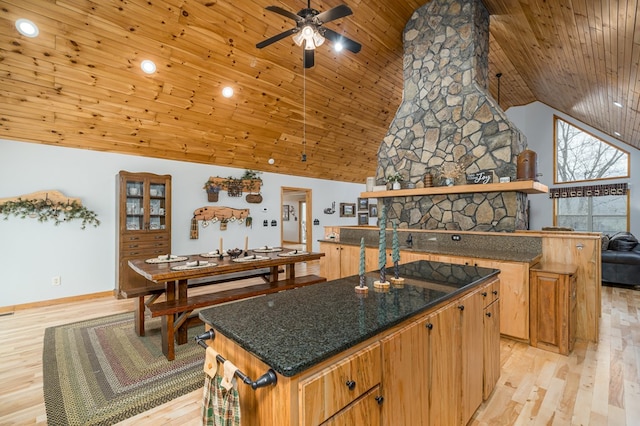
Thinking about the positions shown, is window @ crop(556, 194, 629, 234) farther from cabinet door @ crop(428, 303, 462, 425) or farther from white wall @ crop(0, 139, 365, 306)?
white wall @ crop(0, 139, 365, 306)

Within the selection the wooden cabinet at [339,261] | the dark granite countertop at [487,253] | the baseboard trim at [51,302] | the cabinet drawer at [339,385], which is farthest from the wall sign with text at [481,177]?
the baseboard trim at [51,302]

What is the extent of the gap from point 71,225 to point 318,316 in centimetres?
520

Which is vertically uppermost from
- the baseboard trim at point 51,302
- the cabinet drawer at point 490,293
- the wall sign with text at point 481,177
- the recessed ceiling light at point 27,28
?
the recessed ceiling light at point 27,28

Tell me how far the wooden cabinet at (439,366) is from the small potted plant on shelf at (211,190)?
17.7 ft

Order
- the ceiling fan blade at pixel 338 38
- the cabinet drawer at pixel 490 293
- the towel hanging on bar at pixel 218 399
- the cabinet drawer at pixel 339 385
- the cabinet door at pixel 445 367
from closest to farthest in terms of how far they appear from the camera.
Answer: the cabinet drawer at pixel 339 385 < the towel hanging on bar at pixel 218 399 < the cabinet door at pixel 445 367 < the cabinet drawer at pixel 490 293 < the ceiling fan blade at pixel 338 38

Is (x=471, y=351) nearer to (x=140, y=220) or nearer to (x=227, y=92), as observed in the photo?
(x=227, y=92)

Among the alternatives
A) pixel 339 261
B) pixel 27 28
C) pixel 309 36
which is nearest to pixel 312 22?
pixel 309 36

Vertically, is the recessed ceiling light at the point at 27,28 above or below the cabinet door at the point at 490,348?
above

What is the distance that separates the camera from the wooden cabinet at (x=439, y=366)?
1204 mm

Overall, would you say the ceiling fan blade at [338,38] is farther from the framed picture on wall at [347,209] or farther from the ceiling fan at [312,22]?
the framed picture on wall at [347,209]

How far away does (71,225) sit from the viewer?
467cm

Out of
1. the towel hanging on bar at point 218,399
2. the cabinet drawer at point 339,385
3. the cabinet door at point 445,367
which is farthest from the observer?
the cabinet door at point 445,367

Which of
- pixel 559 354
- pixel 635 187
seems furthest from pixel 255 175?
pixel 635 187

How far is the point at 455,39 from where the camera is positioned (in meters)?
4.28
